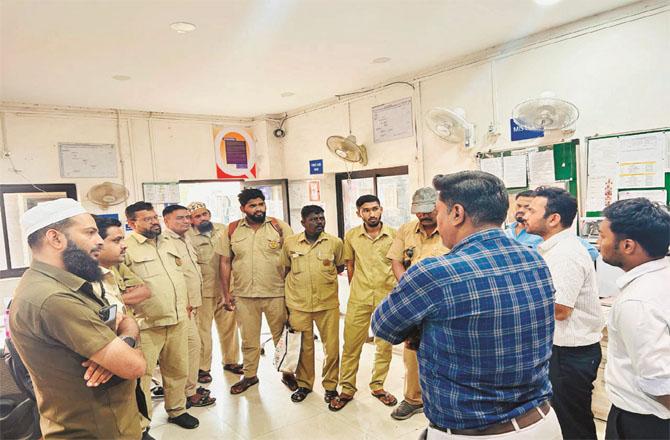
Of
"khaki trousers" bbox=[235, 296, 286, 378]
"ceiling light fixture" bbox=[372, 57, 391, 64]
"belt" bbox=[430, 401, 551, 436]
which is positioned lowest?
"khaki trousers" bbox=[235, 296, 286, 378]

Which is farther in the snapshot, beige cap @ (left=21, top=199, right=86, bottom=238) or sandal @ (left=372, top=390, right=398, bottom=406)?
sandal @ (left=372, top=390, right=398, bottom=406)

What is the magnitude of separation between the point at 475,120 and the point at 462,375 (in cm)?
282

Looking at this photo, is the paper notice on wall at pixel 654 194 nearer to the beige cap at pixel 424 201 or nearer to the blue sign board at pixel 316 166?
the beige cap at pixel 424 201

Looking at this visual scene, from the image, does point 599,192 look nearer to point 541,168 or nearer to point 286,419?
point 541,168

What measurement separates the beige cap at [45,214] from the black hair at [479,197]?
133cm

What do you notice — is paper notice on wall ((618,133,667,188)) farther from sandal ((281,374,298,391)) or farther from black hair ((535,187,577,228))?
sandal ((281,374,298,391))

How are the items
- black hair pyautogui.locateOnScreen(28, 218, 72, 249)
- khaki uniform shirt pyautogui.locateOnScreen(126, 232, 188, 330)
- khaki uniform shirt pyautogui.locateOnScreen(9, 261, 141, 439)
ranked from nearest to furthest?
1. khaki uniform shirt pyautogui.locateOnScreen(9, 261, 141, 439)
2. black hair pyautogui.locateOnScreen(28, 218, 72, 249)
3. khaki uniform shirt pyautogui.locateOnScreen(126, 232, 188, 330)

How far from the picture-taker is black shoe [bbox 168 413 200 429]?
113 inches

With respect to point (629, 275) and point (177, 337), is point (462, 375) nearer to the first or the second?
point (629, 275)

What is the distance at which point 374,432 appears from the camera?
2.72 m

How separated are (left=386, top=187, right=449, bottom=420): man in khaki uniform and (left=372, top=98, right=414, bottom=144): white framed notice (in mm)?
1445

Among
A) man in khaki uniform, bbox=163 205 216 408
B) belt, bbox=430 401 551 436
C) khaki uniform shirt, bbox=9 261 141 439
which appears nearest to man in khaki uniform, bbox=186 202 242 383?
man in khaki uniform, bbox=163 205 216 408

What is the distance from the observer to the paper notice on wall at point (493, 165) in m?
3.42

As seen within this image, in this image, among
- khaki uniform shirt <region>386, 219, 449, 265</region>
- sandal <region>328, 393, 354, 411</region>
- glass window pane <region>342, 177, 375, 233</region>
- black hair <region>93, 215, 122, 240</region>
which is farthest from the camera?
glass window pane <region>342, 177, 375, 233</region>
